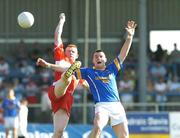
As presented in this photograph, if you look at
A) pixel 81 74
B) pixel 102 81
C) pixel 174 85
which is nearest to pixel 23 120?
pixel 174 85

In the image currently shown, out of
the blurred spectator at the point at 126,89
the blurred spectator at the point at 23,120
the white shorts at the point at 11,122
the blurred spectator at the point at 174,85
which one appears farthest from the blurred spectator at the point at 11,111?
the blurred spectator at the point at 174,85

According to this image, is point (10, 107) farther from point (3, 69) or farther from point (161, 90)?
point (161, 90)

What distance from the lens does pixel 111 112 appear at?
1338 centimetres

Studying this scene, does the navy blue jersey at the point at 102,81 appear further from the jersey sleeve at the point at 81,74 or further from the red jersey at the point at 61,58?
the red jersey at the point at 61,58

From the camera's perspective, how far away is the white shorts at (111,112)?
43.8 feet

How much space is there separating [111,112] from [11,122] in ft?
32.4

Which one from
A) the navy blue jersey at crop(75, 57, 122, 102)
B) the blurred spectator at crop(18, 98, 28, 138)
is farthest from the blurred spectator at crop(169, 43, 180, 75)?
the navy blue jersey at crop(75, 57, 122, 102)

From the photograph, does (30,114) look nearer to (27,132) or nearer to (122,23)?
(27,132)

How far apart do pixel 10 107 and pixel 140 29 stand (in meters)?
5.73

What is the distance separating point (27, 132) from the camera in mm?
22156

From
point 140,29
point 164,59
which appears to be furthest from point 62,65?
point 164,59

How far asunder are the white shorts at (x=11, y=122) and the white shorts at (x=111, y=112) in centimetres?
935

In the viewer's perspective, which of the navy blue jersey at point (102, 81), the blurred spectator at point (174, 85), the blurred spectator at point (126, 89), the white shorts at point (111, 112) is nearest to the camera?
the white shorts at point (111, 112)

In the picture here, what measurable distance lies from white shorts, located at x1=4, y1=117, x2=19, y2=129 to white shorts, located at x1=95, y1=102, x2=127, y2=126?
9352 millimetres
